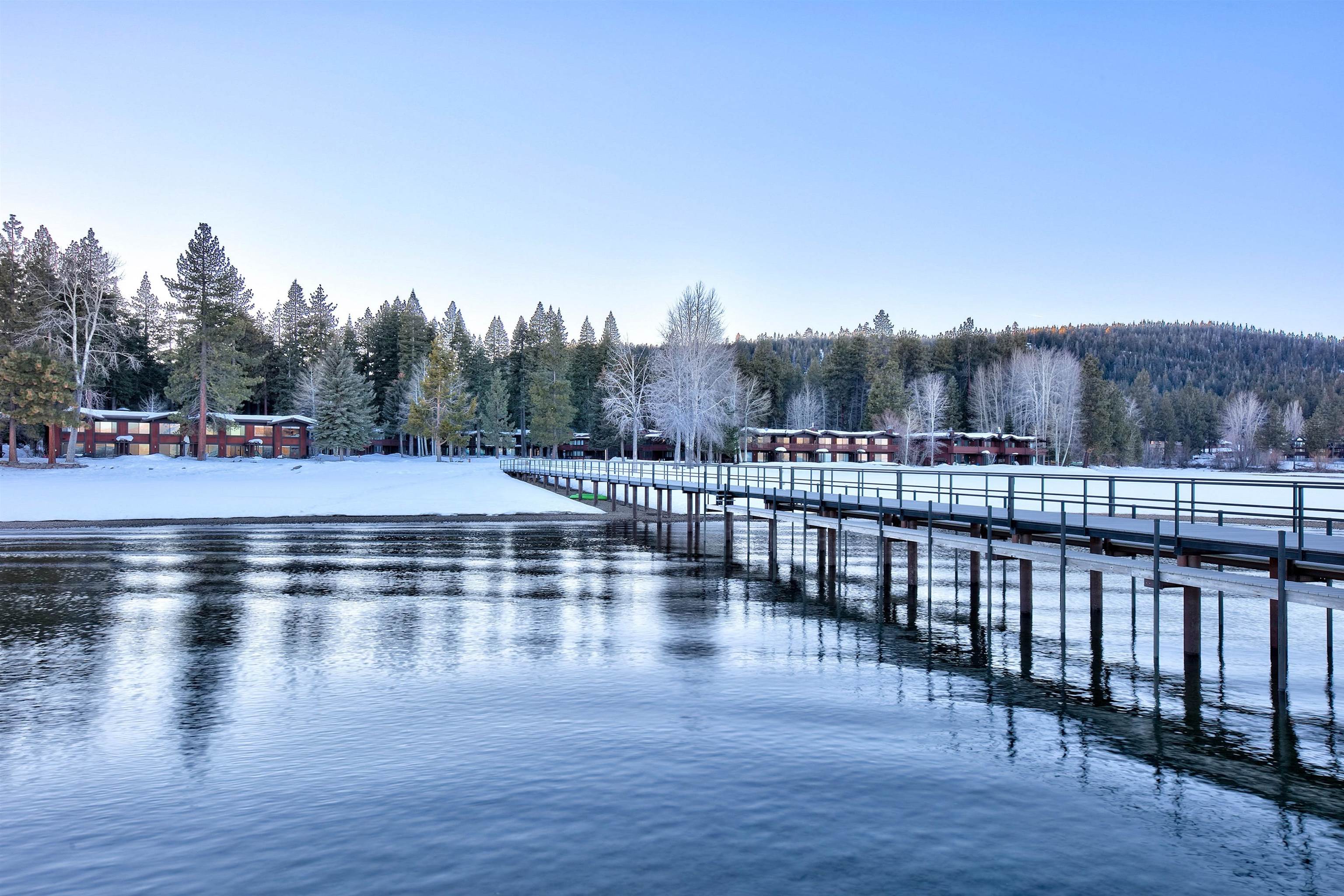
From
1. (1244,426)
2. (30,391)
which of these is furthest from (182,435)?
(1244,426)

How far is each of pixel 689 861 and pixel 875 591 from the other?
18495 mm

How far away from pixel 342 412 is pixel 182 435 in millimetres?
16512

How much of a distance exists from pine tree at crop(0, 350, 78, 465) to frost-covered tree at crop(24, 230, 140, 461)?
2.52 m

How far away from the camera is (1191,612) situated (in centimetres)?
1586

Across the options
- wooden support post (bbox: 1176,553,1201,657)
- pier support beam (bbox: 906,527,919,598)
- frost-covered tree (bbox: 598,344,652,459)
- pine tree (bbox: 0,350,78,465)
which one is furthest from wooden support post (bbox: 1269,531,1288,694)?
pine tree (bbox: 0,350,78,465)

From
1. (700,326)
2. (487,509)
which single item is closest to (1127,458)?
(700,326)

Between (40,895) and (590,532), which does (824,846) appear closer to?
(40,895)

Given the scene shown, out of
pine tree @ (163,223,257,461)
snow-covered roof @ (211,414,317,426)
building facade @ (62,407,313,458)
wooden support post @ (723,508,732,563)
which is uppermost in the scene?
pine tree @ (163,223,257,461)

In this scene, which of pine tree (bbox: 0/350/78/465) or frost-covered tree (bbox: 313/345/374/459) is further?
frost-covered tree (bbox: 313/345/374/459)

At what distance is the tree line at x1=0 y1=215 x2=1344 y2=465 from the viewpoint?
7562 cm

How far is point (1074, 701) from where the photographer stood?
14.4m

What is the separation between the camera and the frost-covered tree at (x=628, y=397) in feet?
278

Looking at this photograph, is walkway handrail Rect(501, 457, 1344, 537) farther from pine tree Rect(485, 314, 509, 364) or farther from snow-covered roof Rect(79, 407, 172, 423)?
pine tree Rect(485, 314, 509, 364)

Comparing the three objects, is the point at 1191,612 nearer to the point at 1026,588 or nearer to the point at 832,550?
the point at 1026,588
